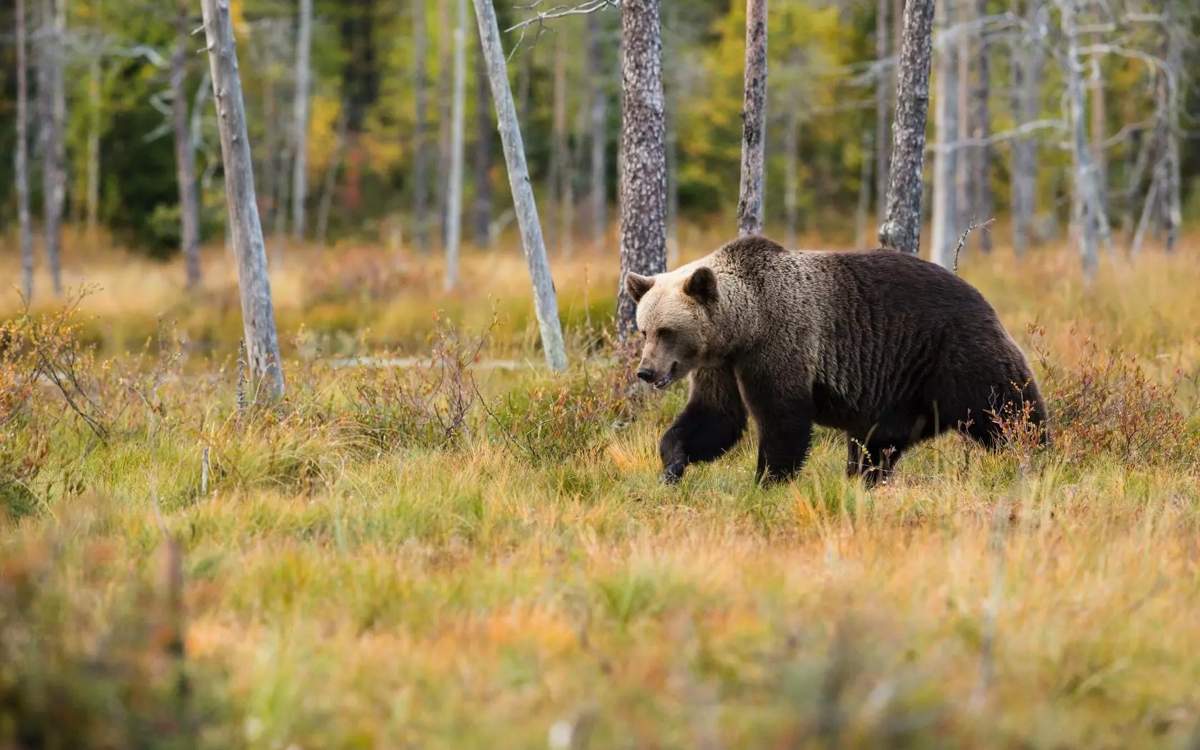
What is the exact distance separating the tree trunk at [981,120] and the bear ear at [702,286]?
7041 millimetres

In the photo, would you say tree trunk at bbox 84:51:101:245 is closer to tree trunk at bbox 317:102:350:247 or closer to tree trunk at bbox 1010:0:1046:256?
tree trunk at bbox 317:102:350:247

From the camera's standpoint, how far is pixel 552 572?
4.91 m

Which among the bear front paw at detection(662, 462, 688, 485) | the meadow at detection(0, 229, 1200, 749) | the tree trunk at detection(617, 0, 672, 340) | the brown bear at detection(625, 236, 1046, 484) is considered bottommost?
the bear front paw at detection(662, 462, 688, 485)

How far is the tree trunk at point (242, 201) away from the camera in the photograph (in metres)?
8.48

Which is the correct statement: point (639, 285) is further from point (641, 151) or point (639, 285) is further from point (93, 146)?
point (93, 146)

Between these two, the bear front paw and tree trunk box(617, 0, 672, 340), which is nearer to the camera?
the bear front paw

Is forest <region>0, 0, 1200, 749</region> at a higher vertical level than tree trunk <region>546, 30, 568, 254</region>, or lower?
lower

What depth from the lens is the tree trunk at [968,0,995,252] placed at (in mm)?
20078

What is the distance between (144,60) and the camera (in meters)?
32.2

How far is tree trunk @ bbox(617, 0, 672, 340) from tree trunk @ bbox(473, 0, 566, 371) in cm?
59

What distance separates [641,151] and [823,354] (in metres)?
3.18

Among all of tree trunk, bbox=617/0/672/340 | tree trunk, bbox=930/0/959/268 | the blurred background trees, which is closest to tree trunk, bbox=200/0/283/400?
tree trunk, bbox=617/0/672/340

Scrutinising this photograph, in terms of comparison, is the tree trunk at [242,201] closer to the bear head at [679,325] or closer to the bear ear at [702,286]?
the bear head at [679,325]

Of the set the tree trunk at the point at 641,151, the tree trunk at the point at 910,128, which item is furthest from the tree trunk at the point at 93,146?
the tree trunk at the point at 910,128
